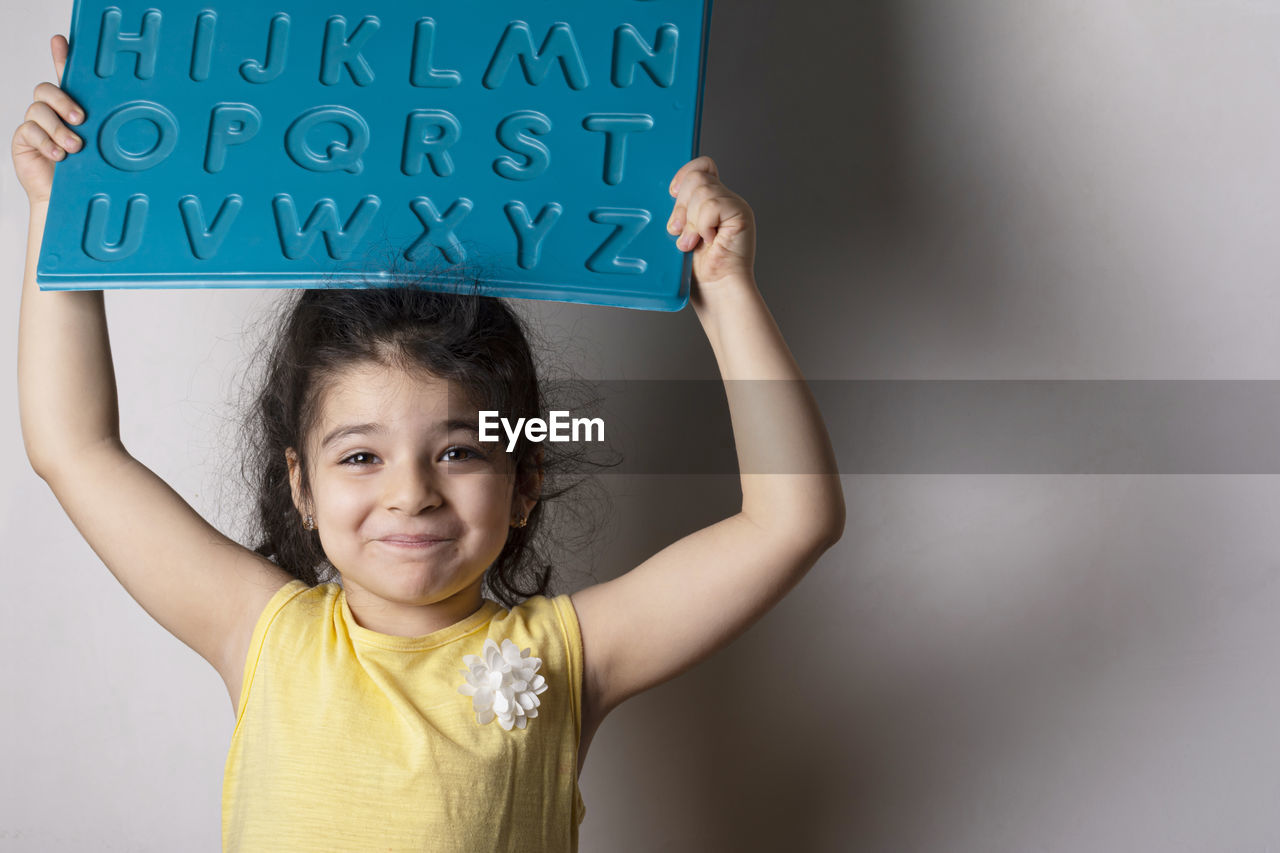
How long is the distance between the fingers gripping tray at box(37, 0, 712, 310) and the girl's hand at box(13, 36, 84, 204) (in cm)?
1

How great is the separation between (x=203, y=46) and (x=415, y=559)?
1.41 ft

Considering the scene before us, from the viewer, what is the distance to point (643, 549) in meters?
1.03

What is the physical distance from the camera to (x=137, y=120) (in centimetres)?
81

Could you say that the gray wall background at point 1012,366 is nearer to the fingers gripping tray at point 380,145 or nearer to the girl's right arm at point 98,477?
the fingers gripping tray at point 380,145

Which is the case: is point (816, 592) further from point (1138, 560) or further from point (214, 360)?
point (214, 360)

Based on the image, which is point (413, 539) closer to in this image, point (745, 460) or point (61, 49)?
point (745, 460)

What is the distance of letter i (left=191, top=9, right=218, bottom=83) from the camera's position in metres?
0.81

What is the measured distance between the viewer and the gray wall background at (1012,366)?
0.98 meters

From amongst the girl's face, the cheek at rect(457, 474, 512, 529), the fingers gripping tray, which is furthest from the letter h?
the cheek at rect(457, 474, 512, 529)

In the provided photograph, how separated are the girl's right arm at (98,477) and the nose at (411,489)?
6.7 inches

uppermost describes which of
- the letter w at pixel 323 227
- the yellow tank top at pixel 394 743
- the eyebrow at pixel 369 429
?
the letter w at pixel 323 227

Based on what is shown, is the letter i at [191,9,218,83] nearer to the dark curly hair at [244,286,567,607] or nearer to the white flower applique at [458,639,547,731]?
the dark curly hair at [244,286,567,607]

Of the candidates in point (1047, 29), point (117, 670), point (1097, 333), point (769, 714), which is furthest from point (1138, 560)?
point (117, 670)

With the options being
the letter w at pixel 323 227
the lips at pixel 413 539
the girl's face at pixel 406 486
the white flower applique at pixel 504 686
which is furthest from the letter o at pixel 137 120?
the white flower applique at pixel 504 686
